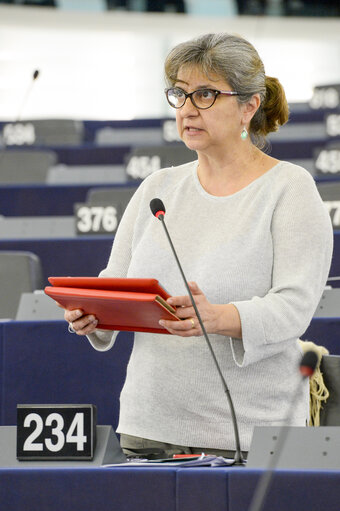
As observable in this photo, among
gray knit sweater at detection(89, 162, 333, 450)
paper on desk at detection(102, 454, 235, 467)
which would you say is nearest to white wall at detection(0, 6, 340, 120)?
gray knit sweater at detection(89, 162, 333, 450)

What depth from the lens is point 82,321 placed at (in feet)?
5.51

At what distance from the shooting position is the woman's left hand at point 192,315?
155 centimetres

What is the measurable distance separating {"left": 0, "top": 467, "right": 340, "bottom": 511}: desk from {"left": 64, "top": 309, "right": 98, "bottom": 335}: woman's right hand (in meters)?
0.35

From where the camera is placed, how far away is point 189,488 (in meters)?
1.33

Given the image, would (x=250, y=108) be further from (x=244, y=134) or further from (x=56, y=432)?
(x=56, y=432)

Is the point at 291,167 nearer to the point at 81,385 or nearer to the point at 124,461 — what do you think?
the point at 124,461

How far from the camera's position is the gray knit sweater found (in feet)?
5.37

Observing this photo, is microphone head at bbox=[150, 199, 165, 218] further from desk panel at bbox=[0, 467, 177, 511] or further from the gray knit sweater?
desk panel at bbox=[0, 467, 177, 511]

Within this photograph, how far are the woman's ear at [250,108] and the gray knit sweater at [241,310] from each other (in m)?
0.10

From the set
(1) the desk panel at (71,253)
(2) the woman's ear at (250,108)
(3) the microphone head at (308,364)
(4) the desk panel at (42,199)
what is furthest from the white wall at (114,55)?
(3) the microphone head at (308,364)

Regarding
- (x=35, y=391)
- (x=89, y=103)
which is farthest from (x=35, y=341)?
(x=89, y=103)

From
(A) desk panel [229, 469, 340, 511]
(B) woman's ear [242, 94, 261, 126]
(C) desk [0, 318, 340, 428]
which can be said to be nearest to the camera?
(A) desk panel [229, 469, 340, 511]

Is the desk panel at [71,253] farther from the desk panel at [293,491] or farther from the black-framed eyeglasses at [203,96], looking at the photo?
the desk panel at [293,491]

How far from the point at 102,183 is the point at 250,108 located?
322 cm
